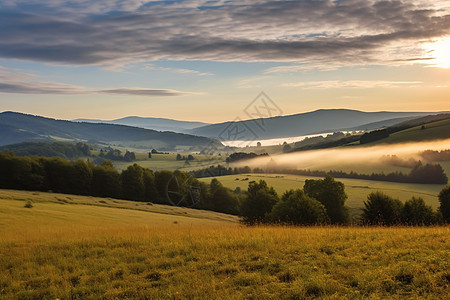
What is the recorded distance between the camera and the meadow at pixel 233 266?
1071cm

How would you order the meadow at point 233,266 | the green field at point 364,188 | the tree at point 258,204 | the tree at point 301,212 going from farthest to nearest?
1. the green field at point 364,188
2. the tree at point 258,204
3. the tree at point 301,212
4. the meadow at point 233,266

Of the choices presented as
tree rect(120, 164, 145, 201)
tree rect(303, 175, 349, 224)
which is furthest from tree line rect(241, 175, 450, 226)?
tree rect(120, 164, 145, 201)

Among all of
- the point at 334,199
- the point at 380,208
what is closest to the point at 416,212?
the point at 380,208

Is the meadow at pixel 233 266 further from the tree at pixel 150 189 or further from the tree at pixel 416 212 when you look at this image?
the tree at pixel 150 189

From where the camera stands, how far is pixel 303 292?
1043 cm

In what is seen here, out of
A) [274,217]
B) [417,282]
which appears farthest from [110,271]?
[274,217]

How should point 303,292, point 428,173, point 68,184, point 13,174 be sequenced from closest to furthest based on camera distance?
point 303,292, point 13,174, point 68,184, point 428,173

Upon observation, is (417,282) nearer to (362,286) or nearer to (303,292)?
(362,286)

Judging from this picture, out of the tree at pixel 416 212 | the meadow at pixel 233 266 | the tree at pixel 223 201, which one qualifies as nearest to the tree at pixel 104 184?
the tree at pixel 223 201

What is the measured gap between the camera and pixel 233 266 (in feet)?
42.9

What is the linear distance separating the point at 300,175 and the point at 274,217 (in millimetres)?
142166

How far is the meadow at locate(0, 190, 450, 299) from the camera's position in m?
10.7

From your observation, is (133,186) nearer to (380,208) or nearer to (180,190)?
(180,190)

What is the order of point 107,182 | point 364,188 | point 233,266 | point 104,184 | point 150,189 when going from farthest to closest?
point 364,188, point 150,189, point 104,184, point 107,182, point 233,266
